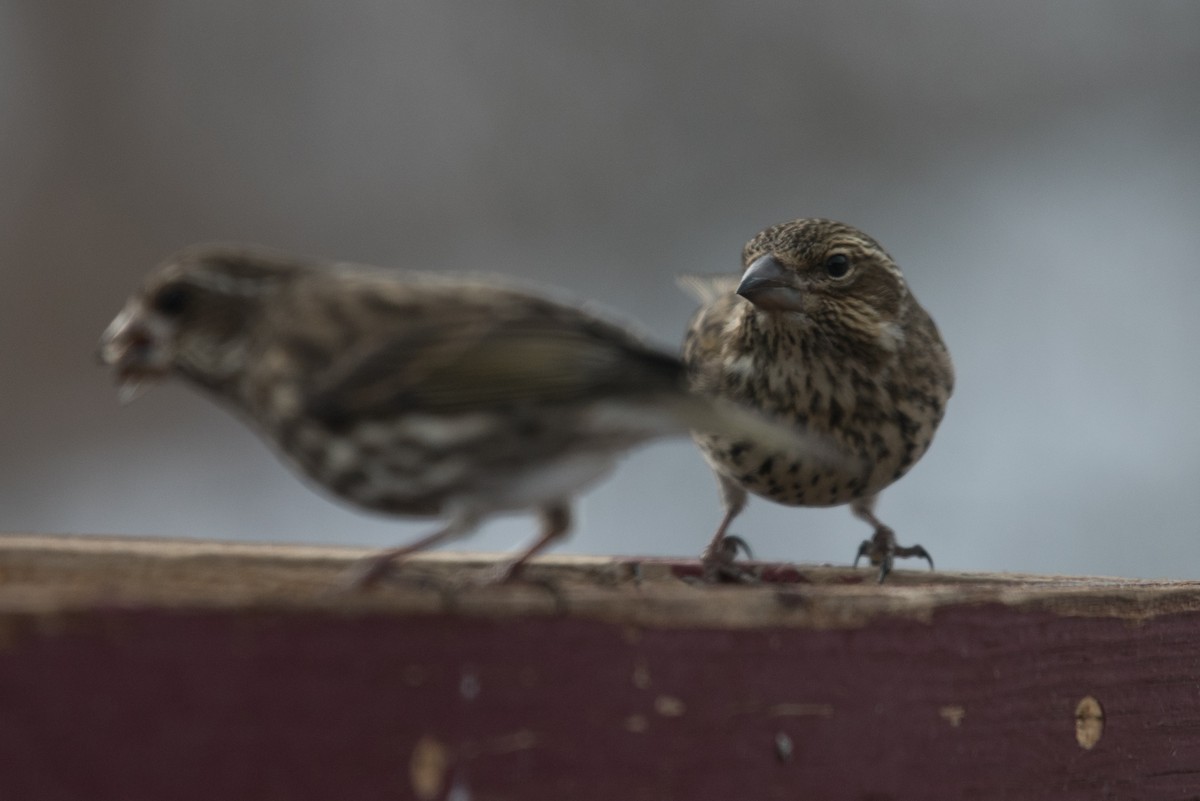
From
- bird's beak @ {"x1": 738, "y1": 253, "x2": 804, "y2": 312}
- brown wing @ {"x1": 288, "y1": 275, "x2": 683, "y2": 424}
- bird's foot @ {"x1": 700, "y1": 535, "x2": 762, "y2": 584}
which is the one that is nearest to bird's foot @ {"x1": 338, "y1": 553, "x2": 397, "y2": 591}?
brown wing @ {"x1": 288, "y1": 275, "x2": 683, "y2": 424}

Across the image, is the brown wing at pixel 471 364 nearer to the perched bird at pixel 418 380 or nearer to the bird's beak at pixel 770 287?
the perched bird at pixel 418 380

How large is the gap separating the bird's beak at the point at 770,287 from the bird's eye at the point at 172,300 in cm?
212

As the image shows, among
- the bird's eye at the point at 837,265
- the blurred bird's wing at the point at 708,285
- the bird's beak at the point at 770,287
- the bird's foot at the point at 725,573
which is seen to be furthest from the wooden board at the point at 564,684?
the blurred bird's wing at the point at 708,285

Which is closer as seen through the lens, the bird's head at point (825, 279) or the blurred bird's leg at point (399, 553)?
the blurred bird's leg at point (399, 553)

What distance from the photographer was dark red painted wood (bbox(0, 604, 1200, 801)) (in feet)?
6.98

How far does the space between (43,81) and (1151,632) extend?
22.2ft

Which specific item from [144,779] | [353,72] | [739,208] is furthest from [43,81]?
[144,779]

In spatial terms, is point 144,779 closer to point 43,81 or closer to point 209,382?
point 209,382

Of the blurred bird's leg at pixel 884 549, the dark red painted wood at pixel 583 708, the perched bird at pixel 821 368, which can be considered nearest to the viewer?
the dark red painted wood at pixel 583 708

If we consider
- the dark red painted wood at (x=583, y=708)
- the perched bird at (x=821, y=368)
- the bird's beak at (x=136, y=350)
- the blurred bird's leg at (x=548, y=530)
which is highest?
the perched bird at (x=821, y=368)

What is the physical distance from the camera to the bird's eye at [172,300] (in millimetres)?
2908

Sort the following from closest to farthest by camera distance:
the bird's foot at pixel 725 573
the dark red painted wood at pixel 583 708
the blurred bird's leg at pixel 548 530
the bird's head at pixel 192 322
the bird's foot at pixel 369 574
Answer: the dark red painted wood at pixel 583 708 < the bird's foot at pixel 369 574 < the bird's head at pixel 192 322 < the blurred bird's leg at pixel 548 530 < the bird's foot at pixel 725 573

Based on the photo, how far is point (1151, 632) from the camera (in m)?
3.48

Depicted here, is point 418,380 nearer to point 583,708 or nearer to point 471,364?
point 471,364
